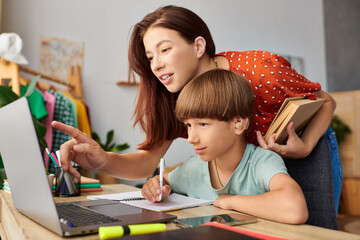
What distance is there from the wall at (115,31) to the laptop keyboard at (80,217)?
2.61 meters

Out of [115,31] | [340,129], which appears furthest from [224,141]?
[340,129]

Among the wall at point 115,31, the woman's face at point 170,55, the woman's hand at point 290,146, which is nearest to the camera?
the woman's hand at point 290,146

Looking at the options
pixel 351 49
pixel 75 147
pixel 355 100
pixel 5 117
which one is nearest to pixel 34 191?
pixel 5 117

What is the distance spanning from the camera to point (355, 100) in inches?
161

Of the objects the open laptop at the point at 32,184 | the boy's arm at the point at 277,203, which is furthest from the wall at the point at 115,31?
the boy's arm at the point at 277,203

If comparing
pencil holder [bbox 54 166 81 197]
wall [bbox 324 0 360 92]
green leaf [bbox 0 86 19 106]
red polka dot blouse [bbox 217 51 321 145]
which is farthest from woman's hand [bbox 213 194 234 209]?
wall [bbox 324 0 360 92]

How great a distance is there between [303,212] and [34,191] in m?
0.49

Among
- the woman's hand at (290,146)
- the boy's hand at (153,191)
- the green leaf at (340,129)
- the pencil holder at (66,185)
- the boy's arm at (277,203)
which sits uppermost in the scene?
the woman's hand at (290,146)

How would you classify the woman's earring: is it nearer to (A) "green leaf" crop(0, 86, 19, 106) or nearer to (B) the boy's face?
(B) the boy's face

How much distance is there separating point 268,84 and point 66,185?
0.69 metres

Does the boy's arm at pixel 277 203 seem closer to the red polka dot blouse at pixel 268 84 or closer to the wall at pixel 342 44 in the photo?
the red polka dot blouse at pixel 268 84

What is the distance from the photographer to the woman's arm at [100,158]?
1.05 m

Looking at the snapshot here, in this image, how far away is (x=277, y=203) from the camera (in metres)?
0.72

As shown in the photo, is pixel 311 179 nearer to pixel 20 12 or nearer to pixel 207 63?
pixel 207 63
